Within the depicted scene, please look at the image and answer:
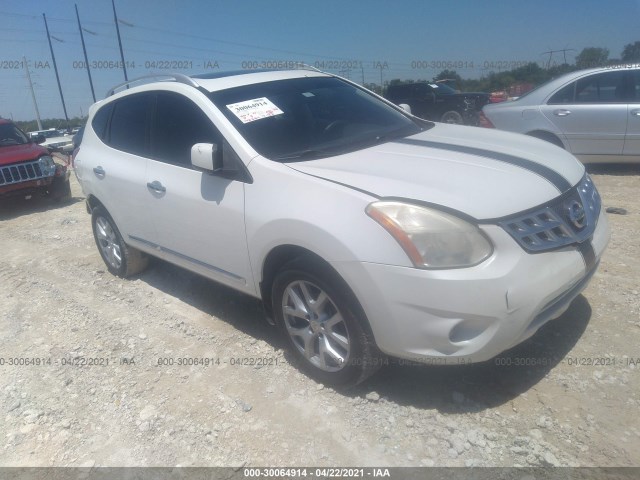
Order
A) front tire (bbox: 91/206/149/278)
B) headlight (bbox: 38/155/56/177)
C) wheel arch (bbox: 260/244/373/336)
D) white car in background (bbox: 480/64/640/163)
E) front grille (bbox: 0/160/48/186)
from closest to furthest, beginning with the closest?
wheel arch (bbox: 260/244/373/336)
front tire (bbox: 91/206/149/278)
white car in background (bbox: 480/64/640/163)
front grille (bbox: 0/160/48/186)
headlight (bbox: 38/155/56/177)

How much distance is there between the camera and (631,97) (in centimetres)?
714

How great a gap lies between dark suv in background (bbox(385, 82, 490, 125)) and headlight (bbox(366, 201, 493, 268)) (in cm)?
1296

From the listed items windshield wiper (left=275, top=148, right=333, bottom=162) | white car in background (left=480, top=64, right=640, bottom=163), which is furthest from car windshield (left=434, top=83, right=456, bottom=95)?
windshield wiper (left=275, top=148, right=333, bottom=162)

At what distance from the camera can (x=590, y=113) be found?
7.28 meters

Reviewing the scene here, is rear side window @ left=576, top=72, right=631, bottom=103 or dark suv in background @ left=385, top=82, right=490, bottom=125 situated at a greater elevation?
rear side window @ left=576, top=72, right=631, bottom=103

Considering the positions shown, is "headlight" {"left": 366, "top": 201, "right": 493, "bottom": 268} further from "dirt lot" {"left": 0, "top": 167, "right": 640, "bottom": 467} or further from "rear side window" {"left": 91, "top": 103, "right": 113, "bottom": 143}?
"rear side window" {"left": 91, "top": 103, "right": 113, "bottom": 143}

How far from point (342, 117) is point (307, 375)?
1849mm

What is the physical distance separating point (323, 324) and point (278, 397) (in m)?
0.54

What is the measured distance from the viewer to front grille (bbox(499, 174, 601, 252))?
2.48 meters

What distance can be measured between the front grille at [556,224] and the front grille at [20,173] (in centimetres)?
870

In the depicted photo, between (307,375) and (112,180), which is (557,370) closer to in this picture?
(307,375)

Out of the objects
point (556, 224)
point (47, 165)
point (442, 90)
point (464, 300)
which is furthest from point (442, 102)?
point (464, 300)

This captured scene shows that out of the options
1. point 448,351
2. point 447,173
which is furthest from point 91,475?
point 447,173

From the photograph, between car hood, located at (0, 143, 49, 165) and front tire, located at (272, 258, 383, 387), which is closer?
front tire, located at (272, 258, 383, 387)
